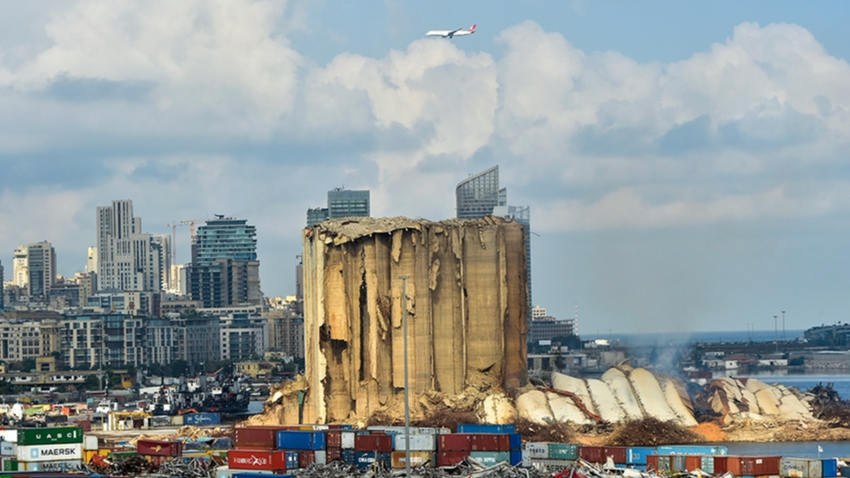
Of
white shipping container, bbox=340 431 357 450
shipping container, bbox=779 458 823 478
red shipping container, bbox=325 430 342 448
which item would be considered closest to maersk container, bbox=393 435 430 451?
white shipping container, bbox=340 431 357 450

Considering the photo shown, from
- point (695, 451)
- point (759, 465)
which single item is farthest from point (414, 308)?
point (759, 465)

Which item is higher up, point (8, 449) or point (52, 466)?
point (8, 449)

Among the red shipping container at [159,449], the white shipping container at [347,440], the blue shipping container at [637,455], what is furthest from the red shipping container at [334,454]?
the blue shipping container at [637,455]

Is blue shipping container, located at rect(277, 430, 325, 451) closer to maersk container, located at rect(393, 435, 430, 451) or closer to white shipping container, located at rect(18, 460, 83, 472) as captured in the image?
maersk container, located at rect(393, 435, 430, 451)

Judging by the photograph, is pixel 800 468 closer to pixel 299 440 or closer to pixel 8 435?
pixel 299 440

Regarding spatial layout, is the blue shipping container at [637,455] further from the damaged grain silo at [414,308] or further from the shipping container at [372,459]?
the damaged grain silo at [414,308]

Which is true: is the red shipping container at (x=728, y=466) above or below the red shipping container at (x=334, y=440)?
below

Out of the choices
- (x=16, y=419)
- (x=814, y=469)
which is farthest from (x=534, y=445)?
(x=16, y=419)
